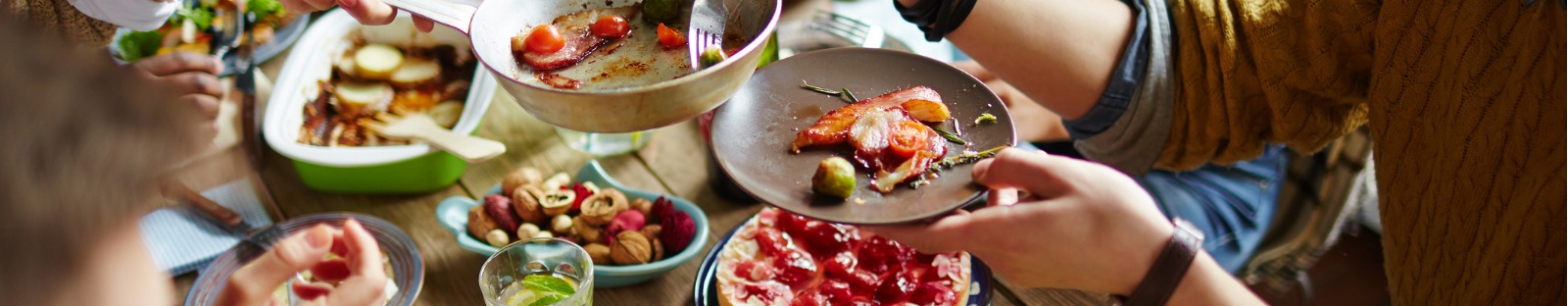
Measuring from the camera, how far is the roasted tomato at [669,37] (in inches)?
36.8

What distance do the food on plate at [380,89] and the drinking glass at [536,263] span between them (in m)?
0.41

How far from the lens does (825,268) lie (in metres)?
1.16

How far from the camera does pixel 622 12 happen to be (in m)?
1.01

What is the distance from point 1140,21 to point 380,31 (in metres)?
1.28

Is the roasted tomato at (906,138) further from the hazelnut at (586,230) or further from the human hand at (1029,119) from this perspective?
the human hand at (1029,119)

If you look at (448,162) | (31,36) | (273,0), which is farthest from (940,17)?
(273,0)

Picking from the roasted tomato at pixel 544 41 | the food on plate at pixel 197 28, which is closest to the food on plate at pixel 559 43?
the roasted tomato at pixel 544 41

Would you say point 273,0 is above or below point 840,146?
below

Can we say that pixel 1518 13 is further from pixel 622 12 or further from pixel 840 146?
pixel 622 12

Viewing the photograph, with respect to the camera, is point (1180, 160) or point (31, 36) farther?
point (1180, 160)

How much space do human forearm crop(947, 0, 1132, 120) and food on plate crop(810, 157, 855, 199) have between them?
52cm

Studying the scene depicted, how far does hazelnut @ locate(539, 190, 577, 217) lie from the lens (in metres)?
1.30

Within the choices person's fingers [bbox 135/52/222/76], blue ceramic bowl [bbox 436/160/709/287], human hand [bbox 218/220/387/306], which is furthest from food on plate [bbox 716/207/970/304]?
person's fingers [bbox 135/52/222/76]

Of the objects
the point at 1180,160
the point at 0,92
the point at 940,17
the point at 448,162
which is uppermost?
the point at 0,92
